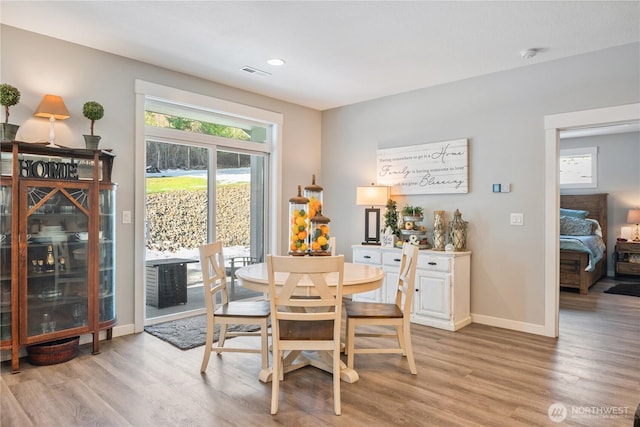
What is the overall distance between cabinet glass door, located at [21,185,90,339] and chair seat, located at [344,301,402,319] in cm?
213

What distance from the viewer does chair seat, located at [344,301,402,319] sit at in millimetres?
2850

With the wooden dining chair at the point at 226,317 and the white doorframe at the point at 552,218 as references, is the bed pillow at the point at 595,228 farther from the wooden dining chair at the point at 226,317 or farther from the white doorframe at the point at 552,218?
the wooden dining chair at the point at 226,317

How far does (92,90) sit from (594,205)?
800 cm

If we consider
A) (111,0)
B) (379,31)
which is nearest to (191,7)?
(111,0)

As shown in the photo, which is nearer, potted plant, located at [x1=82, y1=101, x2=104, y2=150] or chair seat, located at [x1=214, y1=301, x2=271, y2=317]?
chair seat, located at [x1=214, y1=301, x2=271, y2=317]

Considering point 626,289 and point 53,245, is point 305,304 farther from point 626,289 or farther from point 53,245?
point 626,289

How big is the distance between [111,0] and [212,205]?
2291 millimetres

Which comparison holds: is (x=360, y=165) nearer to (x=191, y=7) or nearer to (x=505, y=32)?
(x=505, y=32)

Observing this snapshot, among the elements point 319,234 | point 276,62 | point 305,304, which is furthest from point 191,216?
point 305,304

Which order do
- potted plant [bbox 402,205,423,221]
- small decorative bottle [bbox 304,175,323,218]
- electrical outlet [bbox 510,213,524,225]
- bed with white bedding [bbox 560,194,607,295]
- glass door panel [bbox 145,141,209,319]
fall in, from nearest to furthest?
small decorative bottle [bbox 304,175,323,218] → electrical outlet [bbox 510,213,524,225] → glass door panel [bbox 145,141,209,319] → potted plant [bbox 402,205,423,221] → bed with white bedding [bbox 560,194,607,295]

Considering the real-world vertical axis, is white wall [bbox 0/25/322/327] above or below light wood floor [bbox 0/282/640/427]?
above

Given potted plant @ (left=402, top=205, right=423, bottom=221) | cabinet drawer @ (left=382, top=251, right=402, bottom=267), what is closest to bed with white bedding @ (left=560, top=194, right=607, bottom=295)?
potted plant @ (left=402, top=205, right=423, bottom=221)

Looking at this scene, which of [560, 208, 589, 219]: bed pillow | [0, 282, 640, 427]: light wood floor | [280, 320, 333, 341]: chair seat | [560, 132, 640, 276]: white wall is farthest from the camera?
[560, 208, 589, 219]: bed pillow

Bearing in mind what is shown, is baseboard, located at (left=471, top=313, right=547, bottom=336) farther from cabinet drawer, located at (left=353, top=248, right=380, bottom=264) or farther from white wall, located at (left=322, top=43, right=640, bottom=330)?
cabinet drawer, located at (left=353, top=248, right=380, bottom=264)
